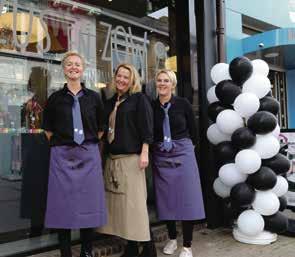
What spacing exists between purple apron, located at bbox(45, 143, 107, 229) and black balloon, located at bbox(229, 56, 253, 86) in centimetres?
177

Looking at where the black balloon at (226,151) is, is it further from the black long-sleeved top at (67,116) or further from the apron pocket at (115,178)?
the black long-sleeved top at (67,116)

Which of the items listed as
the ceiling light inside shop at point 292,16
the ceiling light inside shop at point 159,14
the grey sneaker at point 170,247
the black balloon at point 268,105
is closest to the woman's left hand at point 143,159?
the grey sneaker at point 170,247

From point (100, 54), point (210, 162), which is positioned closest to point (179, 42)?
point (100, 54)

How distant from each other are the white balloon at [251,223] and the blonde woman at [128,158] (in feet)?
3.70

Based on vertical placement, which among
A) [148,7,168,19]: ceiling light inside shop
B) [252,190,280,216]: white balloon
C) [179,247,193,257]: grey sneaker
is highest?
[148,7,168,19]: ceiling light inside shop

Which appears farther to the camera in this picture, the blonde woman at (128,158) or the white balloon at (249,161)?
the white balloon at (249,161)

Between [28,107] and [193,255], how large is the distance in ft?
7.22

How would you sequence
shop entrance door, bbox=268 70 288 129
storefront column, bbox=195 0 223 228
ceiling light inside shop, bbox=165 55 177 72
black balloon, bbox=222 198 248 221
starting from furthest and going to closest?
shop entrance door, bbox=268 70 288 129
ceiling light inside shop, bbox=165 55 177 72
storefront column, bbox=195 0 223 228
black balloon, bbox=222 198 248 221

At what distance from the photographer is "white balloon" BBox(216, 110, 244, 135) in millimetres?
4340

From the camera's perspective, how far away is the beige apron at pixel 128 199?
372 cm

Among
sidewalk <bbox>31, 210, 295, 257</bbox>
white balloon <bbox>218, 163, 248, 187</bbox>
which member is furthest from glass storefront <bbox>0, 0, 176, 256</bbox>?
white balloon <bbox>218, 163, 248, 187</bbox>

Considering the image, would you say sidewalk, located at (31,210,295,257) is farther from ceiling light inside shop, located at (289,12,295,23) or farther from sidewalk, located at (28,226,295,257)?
ceiling light inside shop, located at (289,12,295,23)

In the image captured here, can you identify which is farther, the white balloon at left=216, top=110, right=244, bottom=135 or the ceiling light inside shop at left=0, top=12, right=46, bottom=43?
the white balloon at left=216, top=110, right=244, bottom=135

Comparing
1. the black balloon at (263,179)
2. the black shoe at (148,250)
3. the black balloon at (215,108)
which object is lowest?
the black shoe at (148,250)
